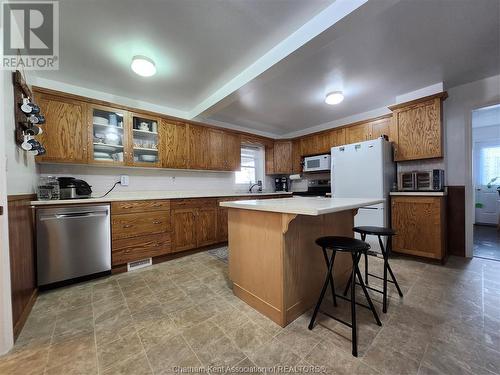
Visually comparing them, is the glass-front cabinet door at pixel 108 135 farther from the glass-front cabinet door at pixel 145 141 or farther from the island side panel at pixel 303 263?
the island side panel at pixel 303 263

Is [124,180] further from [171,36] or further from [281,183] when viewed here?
[281,183]

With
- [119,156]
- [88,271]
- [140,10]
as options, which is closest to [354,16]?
[140,10]

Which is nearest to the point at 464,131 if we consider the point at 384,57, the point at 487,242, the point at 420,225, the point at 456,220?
the point at 456,220

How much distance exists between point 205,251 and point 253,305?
5.62 ft

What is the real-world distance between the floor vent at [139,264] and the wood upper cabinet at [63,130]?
1.43 metres

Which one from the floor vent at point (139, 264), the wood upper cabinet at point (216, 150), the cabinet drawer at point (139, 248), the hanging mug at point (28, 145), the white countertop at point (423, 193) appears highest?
the wood upper cabinet at point (216, 150)

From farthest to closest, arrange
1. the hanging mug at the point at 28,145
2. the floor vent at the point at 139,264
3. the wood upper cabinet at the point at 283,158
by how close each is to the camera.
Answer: the wood upper cabinet at the point at 283,158 < the floor vent at the point at 139,264 < the hanging mug at the point at 28,145

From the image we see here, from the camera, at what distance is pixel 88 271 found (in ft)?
7.27

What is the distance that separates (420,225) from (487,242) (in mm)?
1996

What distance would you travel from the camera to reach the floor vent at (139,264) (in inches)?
99.5

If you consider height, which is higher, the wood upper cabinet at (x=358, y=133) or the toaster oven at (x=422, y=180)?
the wood upper cabinet at (x=358, y=133)

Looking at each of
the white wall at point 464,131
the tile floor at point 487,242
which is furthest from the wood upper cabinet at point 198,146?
the tile floor at point 487,242

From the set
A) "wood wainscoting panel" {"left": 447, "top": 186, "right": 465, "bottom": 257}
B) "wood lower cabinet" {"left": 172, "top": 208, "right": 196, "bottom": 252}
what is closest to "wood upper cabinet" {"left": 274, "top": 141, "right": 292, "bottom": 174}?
"wood lower cabinet" {"left": 172, "top": 208, "right": 196, "bottom": 252}

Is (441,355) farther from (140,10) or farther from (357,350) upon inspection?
(140,10)
